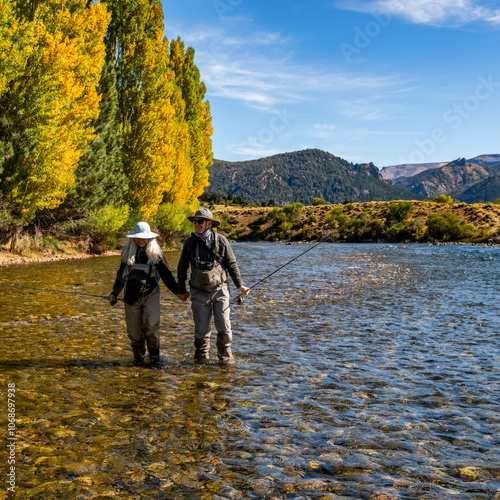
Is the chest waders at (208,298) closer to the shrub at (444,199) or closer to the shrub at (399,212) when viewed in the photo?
the shrub at (399,212)

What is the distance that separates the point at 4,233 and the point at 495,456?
22737 mm

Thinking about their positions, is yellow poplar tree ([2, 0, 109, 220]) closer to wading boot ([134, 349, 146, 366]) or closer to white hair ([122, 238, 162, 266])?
white hair ([122, 238, 162, 266])

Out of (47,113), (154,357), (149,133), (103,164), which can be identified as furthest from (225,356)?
(149,133)

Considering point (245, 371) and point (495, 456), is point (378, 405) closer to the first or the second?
point (495, 456)

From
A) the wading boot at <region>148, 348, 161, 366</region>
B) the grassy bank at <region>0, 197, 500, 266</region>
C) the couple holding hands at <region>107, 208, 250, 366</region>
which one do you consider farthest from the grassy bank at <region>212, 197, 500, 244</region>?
the wading boot at <region>148, 348, 161, 366</region>

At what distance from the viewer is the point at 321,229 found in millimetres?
78750

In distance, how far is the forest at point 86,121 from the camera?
67.3ft

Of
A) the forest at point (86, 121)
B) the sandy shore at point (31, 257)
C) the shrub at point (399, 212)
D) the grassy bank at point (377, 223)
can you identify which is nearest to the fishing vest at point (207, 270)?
the forest at point (86, 121)

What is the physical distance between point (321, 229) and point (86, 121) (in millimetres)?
57627

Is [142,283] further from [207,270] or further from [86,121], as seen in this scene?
[86,121]

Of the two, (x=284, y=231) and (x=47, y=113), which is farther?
(x=284, y=231)

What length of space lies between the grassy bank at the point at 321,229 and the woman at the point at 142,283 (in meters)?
16.5

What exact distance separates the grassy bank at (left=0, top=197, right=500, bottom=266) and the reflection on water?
15.6 meters

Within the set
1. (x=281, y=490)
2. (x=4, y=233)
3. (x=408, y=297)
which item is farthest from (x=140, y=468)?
(x=4, y=233)
